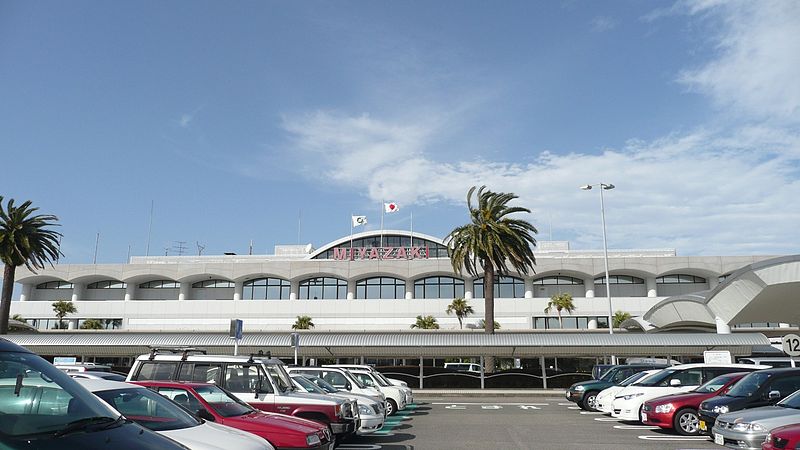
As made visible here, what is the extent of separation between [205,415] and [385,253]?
195ft

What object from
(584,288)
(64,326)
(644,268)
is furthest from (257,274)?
(644,268)

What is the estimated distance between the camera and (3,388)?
448 cm

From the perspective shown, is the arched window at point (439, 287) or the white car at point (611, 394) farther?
the arched window at point (439, 287)

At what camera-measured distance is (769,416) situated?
10422mm

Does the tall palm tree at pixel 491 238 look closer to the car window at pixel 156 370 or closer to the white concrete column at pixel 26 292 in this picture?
the car window at pixel 156 370

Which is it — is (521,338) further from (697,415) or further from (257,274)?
(257,274)

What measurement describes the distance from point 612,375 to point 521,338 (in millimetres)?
12094

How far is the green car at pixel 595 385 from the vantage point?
Answer: 74.2 feet

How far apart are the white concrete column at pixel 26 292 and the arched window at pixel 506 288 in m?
49.6

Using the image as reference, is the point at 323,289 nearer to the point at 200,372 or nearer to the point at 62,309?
the point at 62,309

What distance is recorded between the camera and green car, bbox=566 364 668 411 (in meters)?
22.6

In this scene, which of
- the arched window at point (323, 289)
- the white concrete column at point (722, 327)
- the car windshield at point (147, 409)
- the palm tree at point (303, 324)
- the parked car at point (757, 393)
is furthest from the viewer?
the arched window at point (323, 289)

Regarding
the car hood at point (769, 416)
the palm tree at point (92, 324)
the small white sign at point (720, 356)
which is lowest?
the car hood at point (769, 416)

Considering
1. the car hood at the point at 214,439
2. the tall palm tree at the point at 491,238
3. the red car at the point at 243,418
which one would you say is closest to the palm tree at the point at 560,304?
the tall palm tree at the point at 491,238
